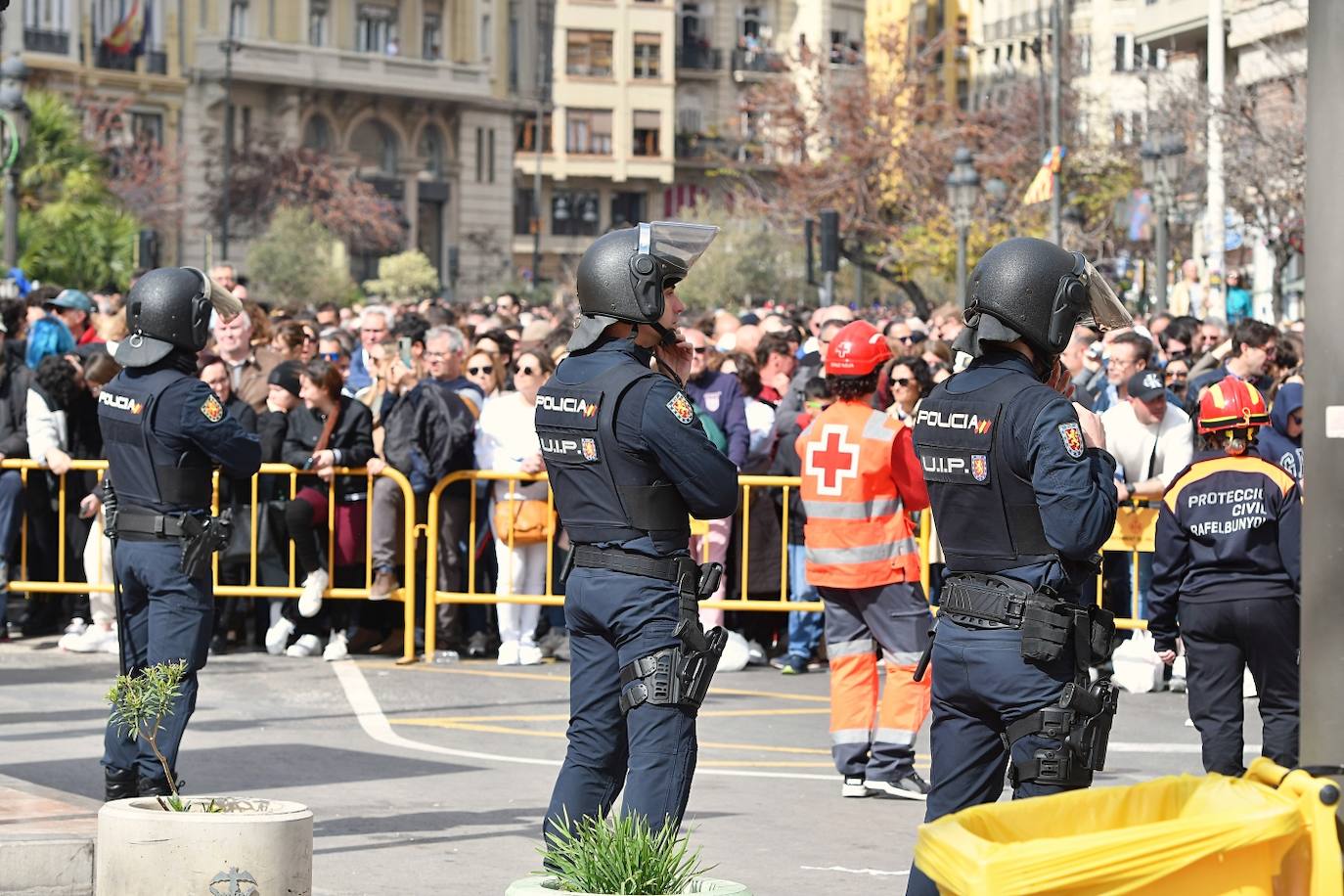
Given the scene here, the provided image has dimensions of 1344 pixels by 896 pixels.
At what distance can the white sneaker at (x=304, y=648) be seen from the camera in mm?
13617

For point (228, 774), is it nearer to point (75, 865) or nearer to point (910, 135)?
point (75, 865)

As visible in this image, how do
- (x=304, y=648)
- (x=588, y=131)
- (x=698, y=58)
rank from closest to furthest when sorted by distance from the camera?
(x=304, y=648), (x=588, y=131), (x=698, y=58)

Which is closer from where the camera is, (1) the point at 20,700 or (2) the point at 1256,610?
(2) the point at 1256,610

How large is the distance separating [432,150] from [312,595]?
7032 centimetres

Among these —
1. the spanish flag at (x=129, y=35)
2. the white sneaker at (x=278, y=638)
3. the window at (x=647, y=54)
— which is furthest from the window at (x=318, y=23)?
the white sneaker at (x=278, y=638)

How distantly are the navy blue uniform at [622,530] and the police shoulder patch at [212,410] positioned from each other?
232 cm

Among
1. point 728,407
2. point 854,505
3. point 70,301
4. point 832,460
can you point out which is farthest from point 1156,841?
point 70,301

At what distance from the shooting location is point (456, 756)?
10.4m

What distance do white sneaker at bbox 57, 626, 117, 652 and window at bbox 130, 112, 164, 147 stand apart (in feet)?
189

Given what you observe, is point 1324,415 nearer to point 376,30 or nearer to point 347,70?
point 347,70

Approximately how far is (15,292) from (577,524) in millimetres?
14724

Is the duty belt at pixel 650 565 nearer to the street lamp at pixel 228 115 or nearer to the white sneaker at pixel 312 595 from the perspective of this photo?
the white sneaker at pixel 312 595

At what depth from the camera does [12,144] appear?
23188mm

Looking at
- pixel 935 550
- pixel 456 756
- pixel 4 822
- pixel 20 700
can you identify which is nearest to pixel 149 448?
pixel 4 822
